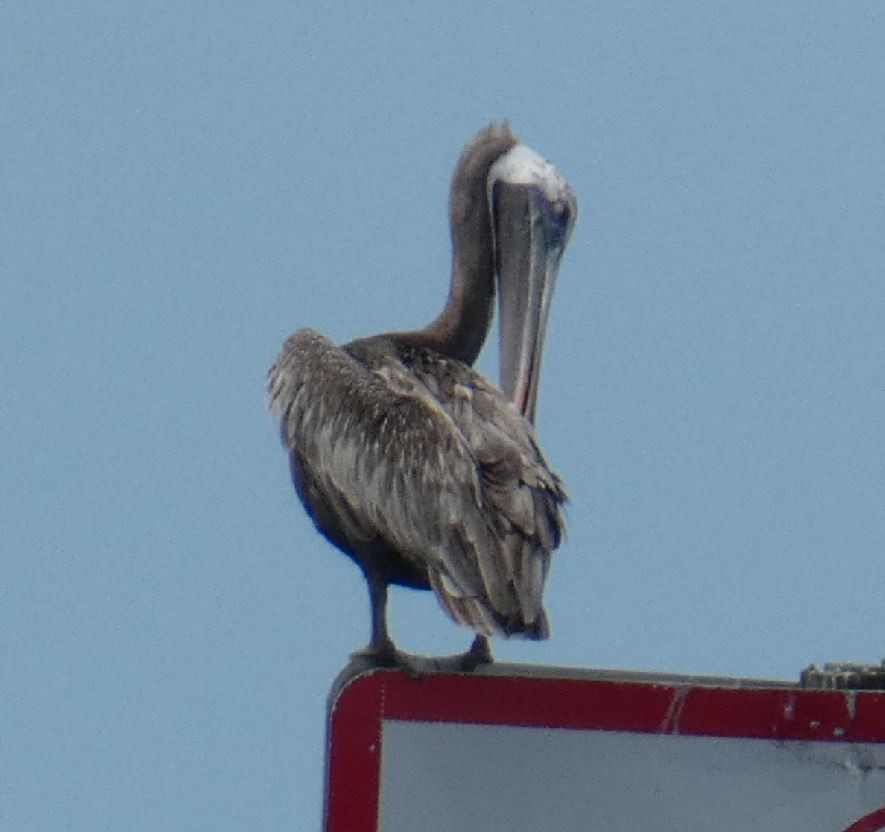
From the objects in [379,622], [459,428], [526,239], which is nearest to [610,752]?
[379,622]

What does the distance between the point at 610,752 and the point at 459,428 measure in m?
2.50

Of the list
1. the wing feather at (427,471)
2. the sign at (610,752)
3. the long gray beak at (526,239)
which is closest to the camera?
the sign at (610,752)

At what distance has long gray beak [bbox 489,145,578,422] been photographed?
238 inches

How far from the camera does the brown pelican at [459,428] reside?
4336mm

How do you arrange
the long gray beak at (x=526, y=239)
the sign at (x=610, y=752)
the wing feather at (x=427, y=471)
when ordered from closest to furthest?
the sign at (x=610, y=752)
the wing feather at (x=427, y=471)
the long gray beak at (x=526, y=239)

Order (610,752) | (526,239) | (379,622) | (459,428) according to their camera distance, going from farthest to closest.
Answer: (526,239)
(459,428)
(379,622)
(610,752)

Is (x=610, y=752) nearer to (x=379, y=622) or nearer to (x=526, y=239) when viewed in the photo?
(x=379, y=622)

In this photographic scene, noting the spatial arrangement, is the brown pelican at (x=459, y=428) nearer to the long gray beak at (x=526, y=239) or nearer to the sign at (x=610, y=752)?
the long gray beak at (x=526, y=239)

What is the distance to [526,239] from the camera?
21.1ft

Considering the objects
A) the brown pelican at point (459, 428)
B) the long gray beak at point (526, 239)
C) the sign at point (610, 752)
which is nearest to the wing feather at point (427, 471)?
the brown pelican at point (459, 428)

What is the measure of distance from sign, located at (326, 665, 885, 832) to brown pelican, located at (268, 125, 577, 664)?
55.0 inches

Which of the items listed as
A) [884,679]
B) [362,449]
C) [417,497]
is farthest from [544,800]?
[362,449]

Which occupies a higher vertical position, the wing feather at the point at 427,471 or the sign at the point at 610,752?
the wing feather at the point at 427,471

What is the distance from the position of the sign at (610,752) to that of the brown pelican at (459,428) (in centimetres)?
140
